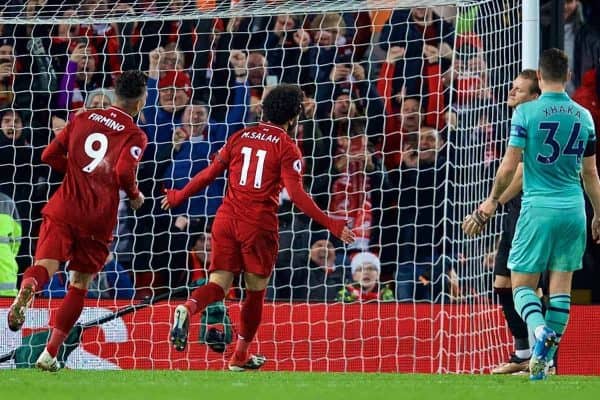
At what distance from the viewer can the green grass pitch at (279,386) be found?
299 inches

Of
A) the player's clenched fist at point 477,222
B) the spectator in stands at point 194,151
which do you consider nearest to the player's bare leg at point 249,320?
the player's clenched fist at point 477,222

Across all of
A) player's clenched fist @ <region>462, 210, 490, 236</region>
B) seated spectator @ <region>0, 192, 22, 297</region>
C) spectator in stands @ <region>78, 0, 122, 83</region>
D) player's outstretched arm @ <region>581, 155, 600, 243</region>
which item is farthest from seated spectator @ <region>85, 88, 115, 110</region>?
player's outstretched arm @ <region>581, 155, 600, 243</region>

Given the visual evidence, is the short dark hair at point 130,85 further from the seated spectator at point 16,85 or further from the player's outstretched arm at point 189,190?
the seated spectator at point 16,85

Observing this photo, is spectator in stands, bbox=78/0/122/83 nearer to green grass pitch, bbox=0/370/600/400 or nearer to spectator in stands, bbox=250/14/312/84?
spectator in stands, bbox=250/14/312/84

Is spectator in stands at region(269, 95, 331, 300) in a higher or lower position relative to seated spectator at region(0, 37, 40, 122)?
lower

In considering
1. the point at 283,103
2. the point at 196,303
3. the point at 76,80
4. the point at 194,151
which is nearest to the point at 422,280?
the point at 194,151

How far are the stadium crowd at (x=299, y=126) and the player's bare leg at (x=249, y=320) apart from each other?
7.47ft

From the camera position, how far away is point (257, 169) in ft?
33.3

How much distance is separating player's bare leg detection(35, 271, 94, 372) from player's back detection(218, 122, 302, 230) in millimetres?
1097

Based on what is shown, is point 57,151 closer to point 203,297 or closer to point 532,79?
point 203,297

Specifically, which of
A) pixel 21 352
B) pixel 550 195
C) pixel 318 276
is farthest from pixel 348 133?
pixel 550 195

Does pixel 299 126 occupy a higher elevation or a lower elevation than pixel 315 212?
higher

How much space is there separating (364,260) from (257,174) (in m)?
2.84

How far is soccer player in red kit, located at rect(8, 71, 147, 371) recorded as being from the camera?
9.57 meters
